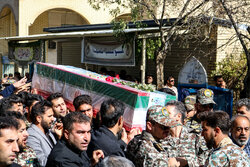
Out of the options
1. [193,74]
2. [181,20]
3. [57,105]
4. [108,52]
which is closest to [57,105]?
[57,105]

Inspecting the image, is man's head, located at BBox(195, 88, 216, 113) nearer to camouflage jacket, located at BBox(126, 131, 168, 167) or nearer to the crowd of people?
the crowd of people

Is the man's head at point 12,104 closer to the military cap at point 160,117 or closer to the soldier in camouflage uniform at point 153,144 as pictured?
the soldier in camouflage uniform at point 153,144

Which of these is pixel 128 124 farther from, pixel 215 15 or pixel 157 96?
pixel 215 15

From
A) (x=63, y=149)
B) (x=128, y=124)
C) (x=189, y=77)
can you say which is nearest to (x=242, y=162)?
(x=63, y=149)

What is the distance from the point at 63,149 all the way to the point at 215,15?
24.3 feet

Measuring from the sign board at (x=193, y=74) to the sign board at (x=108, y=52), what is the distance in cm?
265

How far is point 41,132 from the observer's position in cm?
465

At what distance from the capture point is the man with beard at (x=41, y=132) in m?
4.42

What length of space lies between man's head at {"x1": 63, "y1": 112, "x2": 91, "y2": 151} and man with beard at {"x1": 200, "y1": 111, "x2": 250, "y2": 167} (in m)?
1.21

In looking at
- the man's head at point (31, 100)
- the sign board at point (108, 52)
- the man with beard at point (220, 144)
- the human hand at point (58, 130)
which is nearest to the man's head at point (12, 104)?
the man's head at point (31, 100)

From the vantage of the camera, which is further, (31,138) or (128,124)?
(128,124)

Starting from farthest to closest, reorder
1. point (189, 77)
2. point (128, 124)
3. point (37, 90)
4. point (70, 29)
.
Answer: point (70, 29) < point (37, 90) < point (189, 77) < point (128, 124)

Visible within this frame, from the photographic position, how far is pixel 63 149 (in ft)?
11.2

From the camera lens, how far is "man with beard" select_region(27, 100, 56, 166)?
442cm
